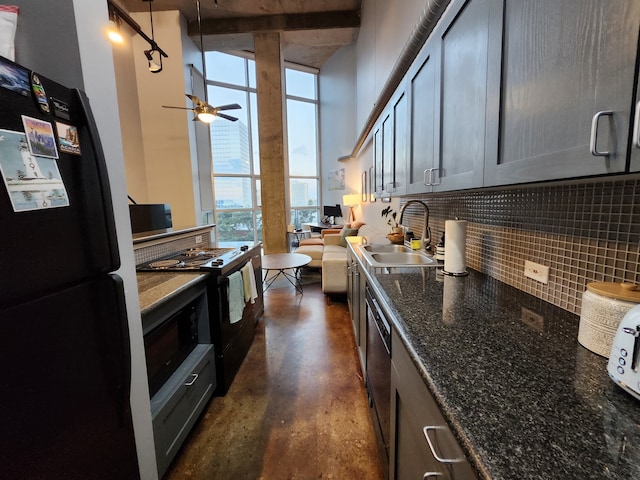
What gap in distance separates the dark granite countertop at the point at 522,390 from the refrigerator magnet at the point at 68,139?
111 cm

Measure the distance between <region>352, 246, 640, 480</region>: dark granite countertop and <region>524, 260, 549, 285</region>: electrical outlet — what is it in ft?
0.31

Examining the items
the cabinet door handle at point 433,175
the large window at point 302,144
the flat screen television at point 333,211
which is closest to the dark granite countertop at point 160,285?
the cabinet door handle at point 433,175

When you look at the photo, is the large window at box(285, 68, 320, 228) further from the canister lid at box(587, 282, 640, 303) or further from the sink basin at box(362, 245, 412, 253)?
the canister lid at box(587, 282, 640, 303)

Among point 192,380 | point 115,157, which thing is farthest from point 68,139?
point 192,380

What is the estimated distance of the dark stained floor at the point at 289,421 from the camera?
1468mm

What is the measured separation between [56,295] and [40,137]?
15.5 inches

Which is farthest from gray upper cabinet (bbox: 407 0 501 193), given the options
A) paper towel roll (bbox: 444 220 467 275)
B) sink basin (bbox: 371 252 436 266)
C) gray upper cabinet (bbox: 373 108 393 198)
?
gray upper cabinet (bbox: 373 108 393 198)

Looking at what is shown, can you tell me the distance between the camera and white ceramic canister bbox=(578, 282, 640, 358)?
2.25 ft

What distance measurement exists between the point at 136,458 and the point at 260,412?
951mm

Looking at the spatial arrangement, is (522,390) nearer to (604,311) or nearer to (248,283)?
(604,311)

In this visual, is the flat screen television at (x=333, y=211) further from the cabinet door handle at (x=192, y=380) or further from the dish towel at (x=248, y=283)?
the cabinet door handle at (x=192, y=380)

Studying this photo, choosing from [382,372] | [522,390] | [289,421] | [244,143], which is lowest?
[289,421]

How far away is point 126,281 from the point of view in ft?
3.36

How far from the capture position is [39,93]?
688 millimetres
